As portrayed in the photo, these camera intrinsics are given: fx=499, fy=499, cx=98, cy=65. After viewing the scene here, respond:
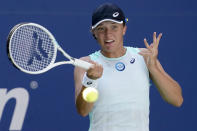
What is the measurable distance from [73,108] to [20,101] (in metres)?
0.45

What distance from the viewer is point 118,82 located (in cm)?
280

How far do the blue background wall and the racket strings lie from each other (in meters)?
1.17

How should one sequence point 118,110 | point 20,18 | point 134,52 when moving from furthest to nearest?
point 20,18 < point 134,52 < point 118,110

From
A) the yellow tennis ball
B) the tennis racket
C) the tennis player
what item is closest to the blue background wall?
the tennis racket

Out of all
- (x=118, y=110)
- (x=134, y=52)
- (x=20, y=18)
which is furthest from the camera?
(x=20, y=18)

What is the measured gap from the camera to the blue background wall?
412 centimetres

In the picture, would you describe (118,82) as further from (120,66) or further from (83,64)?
(83,64)

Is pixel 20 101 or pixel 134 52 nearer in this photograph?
pixel 134 52

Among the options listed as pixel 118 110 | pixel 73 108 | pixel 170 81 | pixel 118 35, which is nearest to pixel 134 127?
pixel 118 110

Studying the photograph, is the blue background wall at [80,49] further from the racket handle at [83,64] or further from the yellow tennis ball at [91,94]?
the yellow tennis ball at [91,94]

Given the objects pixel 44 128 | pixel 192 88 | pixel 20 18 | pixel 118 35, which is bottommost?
pixel 44 128

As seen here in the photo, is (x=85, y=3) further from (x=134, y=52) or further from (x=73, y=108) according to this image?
(x=134, y=52)

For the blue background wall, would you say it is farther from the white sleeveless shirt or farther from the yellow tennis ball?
the yellow tennis ball

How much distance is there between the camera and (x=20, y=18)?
162 inches
